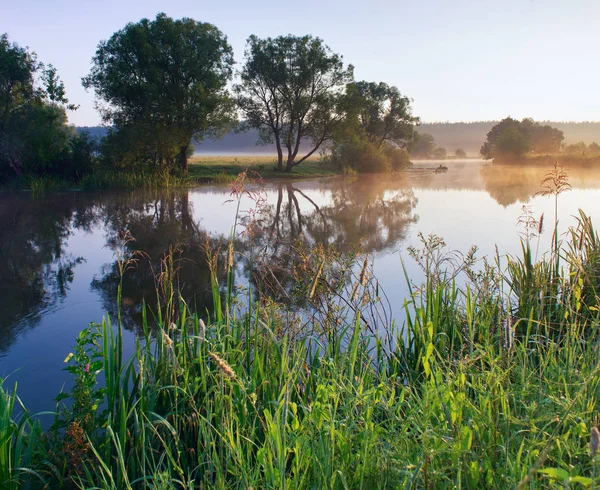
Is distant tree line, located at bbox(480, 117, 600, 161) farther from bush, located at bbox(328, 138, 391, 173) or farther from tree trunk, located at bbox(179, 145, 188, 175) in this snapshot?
tree trunk, located at bbox(179, 145, 188, 175)

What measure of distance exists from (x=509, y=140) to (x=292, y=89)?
28.6 m

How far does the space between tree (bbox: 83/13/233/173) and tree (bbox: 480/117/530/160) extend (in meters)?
35.5

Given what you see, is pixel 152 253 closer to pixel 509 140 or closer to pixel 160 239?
pixel 160 239

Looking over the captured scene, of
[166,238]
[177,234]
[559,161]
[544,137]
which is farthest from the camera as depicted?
[544,137]

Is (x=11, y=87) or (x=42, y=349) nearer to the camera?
(x=42, y=349)

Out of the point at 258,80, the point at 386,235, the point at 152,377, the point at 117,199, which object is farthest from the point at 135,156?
the point at 152,377

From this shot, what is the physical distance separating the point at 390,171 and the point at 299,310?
38.2m

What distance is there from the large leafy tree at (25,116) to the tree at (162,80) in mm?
3286

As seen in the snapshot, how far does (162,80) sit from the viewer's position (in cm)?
2620

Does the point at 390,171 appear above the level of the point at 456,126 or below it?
below

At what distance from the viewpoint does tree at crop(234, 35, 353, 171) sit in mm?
33375

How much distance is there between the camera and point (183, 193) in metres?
22.2

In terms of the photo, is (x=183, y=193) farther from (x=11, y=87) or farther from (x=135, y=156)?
(x=11, y=87)

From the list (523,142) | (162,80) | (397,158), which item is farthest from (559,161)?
(162,80)
